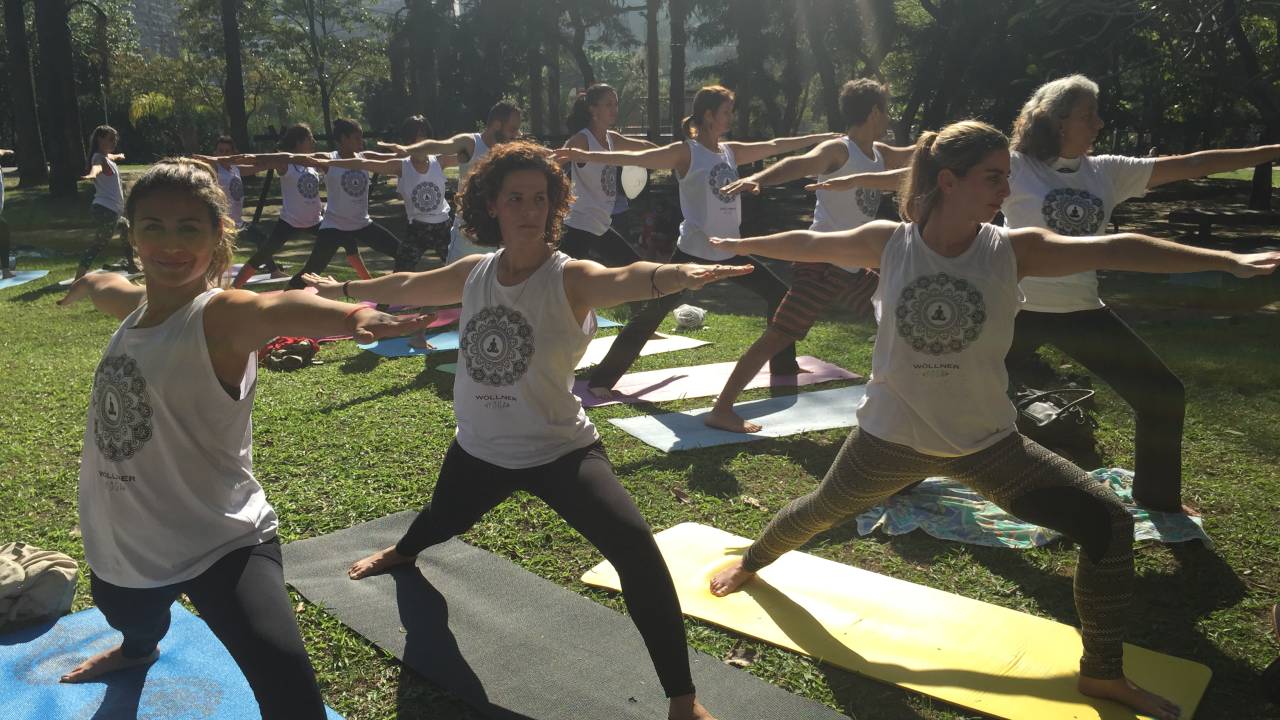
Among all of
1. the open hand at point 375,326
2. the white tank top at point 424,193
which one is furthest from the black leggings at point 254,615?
the white tank top at point 424,193

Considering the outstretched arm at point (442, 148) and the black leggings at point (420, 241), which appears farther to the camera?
the black leggings at point (420, 241)

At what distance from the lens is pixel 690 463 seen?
5785mm

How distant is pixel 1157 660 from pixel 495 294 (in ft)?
8.83

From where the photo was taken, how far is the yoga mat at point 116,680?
128 inches

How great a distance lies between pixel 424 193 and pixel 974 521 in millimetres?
6534

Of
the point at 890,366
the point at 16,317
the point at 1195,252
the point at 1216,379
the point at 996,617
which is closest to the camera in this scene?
the point at 1195,252

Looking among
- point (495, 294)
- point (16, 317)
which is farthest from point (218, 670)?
point (16, 317)

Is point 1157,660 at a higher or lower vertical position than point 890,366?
lower

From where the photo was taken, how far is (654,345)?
9172 millimetres

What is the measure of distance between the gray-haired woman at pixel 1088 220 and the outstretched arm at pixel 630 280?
199cm

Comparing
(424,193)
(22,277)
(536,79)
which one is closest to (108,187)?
(22,277)

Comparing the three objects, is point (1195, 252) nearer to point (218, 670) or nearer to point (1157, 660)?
point (1157, 660)

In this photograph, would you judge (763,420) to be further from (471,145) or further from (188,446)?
(188,446)

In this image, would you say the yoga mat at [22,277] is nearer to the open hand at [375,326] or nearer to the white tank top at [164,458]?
the white tank top at [164,458]
